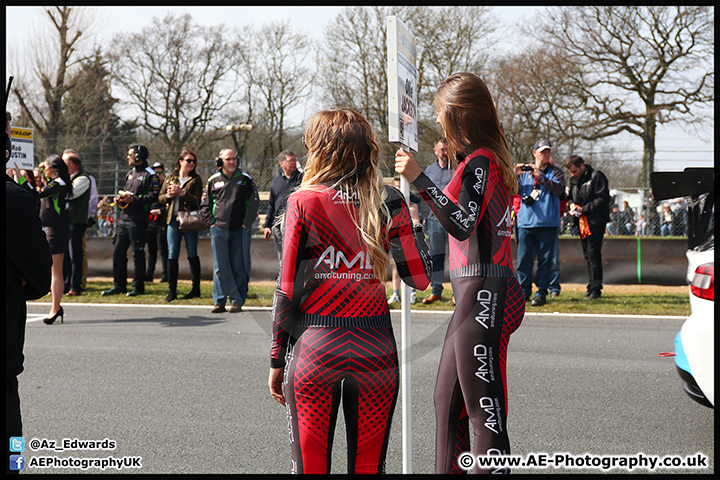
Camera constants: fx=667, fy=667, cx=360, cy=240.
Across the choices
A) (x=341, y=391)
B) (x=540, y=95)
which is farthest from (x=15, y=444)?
(x=540, y=95)

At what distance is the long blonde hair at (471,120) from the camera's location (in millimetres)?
2795

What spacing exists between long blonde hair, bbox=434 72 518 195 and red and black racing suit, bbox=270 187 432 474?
0.51 metres

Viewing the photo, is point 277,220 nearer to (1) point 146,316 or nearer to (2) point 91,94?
(1) point 146,316

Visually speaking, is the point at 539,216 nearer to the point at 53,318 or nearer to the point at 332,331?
the point at 53,318

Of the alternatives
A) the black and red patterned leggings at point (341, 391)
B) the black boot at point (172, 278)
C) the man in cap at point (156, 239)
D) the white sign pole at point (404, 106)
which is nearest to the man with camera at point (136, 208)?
the man in cap at point (156, 239)

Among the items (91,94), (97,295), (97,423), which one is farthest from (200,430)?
(91,94)

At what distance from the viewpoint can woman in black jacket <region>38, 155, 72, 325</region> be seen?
7.73 meters

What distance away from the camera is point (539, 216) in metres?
8.97

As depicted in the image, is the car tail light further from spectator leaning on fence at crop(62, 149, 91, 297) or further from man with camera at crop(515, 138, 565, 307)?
spectator leaning on fence at crop(62, 149, 91, 297)

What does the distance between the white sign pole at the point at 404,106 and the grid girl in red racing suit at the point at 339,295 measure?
0.34 metres

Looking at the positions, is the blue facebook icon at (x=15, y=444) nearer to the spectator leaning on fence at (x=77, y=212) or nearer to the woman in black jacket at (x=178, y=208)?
the woman in black jacket at (x=178, y=208)

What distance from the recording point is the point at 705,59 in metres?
21.1

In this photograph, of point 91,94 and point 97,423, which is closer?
point 97,423
